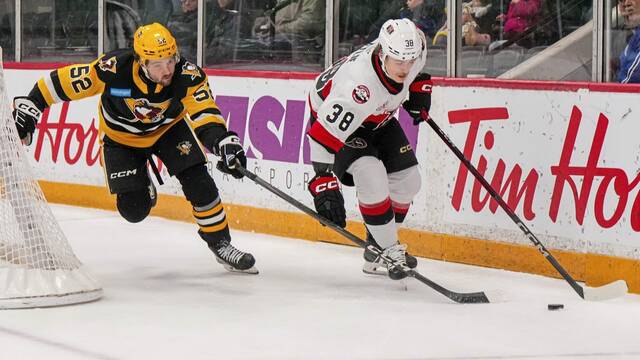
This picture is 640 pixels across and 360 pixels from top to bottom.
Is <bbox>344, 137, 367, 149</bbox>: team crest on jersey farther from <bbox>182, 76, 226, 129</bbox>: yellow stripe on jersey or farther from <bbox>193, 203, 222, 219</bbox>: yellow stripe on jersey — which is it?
<bbox>193, 203, 222, 219</bbox>: yellow stripe on jersey

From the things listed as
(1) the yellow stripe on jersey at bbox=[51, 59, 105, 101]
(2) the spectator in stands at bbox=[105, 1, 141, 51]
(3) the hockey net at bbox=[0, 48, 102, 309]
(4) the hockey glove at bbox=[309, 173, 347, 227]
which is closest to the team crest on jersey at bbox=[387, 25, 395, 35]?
(4) the hockey glove at bbox=[309, 173, 347, 227]

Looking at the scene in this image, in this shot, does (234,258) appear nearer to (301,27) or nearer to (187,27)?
(301,27)

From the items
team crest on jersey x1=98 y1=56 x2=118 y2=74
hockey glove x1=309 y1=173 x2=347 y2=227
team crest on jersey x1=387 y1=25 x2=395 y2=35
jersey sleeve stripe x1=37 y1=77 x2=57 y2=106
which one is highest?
team crest on jersey x1=387 y1=25 x2=395 y2=35

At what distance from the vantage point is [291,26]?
23.0ft

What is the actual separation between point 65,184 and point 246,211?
5.58 feet

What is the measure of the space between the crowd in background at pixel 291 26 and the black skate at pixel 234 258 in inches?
56.1

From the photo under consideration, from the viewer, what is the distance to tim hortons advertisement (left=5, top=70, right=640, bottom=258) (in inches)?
201

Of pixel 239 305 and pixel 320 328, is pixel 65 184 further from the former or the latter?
pixel 320 328

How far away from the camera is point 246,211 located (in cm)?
696

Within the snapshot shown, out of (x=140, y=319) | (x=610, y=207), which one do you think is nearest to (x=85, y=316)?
Result: (x=140, y=319)

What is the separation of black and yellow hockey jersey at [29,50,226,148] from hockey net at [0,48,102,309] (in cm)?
34

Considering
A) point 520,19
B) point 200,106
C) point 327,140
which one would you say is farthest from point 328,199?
point 520,19

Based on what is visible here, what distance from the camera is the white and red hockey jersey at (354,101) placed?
4.88 m

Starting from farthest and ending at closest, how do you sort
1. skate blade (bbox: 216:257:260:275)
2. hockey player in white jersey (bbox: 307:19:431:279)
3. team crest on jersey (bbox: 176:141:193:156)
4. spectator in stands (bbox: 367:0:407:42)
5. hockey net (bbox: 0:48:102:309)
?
spectator in stands (bbox: 367:0:407:42) → skate blade (bbox: 216:257:260:275) → team crest on jersey (bbox: 176:141:193:156) → hockey player in white jersey (bbox: 307:19:431:279) → hockey net (bbox: 0:48:102:309)
